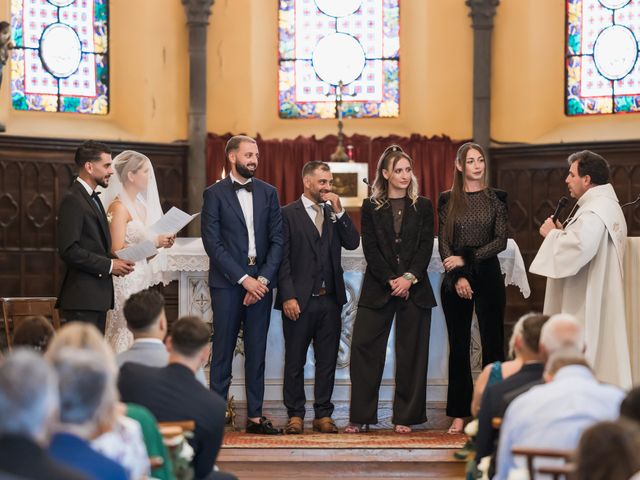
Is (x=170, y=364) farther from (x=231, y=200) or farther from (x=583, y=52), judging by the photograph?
(x=583, y=52)

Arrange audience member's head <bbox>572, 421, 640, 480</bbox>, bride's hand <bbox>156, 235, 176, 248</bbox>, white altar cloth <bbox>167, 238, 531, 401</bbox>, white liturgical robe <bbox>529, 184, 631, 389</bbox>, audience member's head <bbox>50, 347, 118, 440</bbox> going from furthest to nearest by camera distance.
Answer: white altar cloth <bbox>167, 238, 531, 401</bbox>, white liturgical robe <bbox>529, 184, 631, 389</bbox>, bride's hand <bbox>156, 235, 176, 248</bbox>, audience member's head <bbox>50, 347, 118, 440</bbox>, audience member's head <bbox>572, 421, 640, 480</bbox>

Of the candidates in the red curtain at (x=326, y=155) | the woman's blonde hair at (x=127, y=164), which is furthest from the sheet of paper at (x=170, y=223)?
the red curtain at (x=326, y=155)

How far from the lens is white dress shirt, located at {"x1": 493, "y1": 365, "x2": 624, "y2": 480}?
151 inches

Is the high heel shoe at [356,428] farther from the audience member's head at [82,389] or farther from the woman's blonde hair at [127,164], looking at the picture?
the audience member's head at [82,389]

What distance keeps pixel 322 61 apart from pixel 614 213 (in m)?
6.83

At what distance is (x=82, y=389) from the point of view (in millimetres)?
2938

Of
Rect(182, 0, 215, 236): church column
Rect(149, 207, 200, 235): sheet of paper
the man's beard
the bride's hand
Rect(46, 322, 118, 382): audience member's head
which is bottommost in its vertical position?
Rect(46, 322, 118, 382): audience member's head

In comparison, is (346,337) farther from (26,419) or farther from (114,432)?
(26,419)

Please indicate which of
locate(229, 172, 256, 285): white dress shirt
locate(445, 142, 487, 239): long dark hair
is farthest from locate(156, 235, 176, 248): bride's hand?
locate(445, 142, 487, 239): long dark hair

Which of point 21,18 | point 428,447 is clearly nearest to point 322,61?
point 21,18

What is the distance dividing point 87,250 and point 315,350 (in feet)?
5.52

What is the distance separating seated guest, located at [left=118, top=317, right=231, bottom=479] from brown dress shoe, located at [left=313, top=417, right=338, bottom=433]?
302 centimetres

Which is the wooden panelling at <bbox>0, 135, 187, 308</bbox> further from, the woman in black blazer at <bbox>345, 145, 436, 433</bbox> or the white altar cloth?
the woman in black blazer at <bbox>345, 145, 436, 433</bbox>

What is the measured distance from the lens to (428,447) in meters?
6.70
